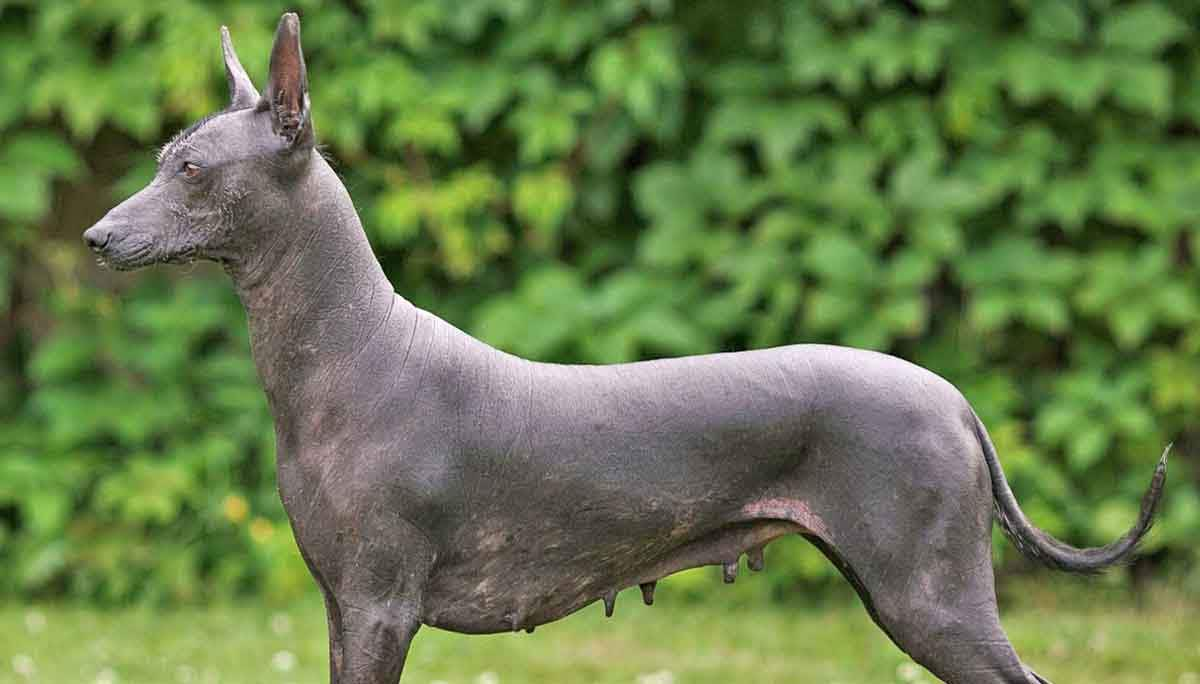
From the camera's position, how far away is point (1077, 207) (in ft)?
20.5

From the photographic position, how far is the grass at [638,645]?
5598mm

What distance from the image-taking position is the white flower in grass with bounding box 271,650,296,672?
18.5 ft

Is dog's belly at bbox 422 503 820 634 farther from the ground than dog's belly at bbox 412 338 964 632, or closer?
closer

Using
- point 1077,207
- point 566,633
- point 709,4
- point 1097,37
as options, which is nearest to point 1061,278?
point 1077,207

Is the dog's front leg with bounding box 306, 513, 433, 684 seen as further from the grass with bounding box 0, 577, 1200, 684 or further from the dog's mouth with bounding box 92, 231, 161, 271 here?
the grass with bounding box 0, 577, 1200, 684

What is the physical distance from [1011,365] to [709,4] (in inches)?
85.5

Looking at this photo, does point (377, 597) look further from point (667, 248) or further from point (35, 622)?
point (35, 622)

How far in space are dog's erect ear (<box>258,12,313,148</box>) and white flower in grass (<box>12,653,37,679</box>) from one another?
11.1ft

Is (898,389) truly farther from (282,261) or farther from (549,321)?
(549,321)

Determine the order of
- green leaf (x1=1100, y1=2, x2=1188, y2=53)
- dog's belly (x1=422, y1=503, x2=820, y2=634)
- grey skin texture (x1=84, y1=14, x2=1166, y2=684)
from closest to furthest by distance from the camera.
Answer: grey skin texture (x1=84, y1=14, x2=1166, y2=684) → dog's belly (x1=422, y1=503, x2=820, y2=634) → green leaf (x1=1100, y1=2, x2=1188, y2=53)

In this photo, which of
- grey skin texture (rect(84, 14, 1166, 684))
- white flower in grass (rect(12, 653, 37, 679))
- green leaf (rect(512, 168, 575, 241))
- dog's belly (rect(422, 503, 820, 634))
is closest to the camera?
grey skin texture (rect(84, 14, 1166, 684))

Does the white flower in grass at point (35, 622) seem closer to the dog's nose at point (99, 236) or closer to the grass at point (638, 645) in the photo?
the grass at point (638, 645)

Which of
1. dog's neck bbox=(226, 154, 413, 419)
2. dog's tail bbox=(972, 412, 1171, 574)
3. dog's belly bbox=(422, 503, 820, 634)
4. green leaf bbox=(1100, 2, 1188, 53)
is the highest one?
dog's neck bbox=(226, 154, 413, 419)

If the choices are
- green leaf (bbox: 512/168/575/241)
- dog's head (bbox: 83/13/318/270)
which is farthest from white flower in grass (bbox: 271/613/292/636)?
dog's head (bbox: 83/13/318/270)
